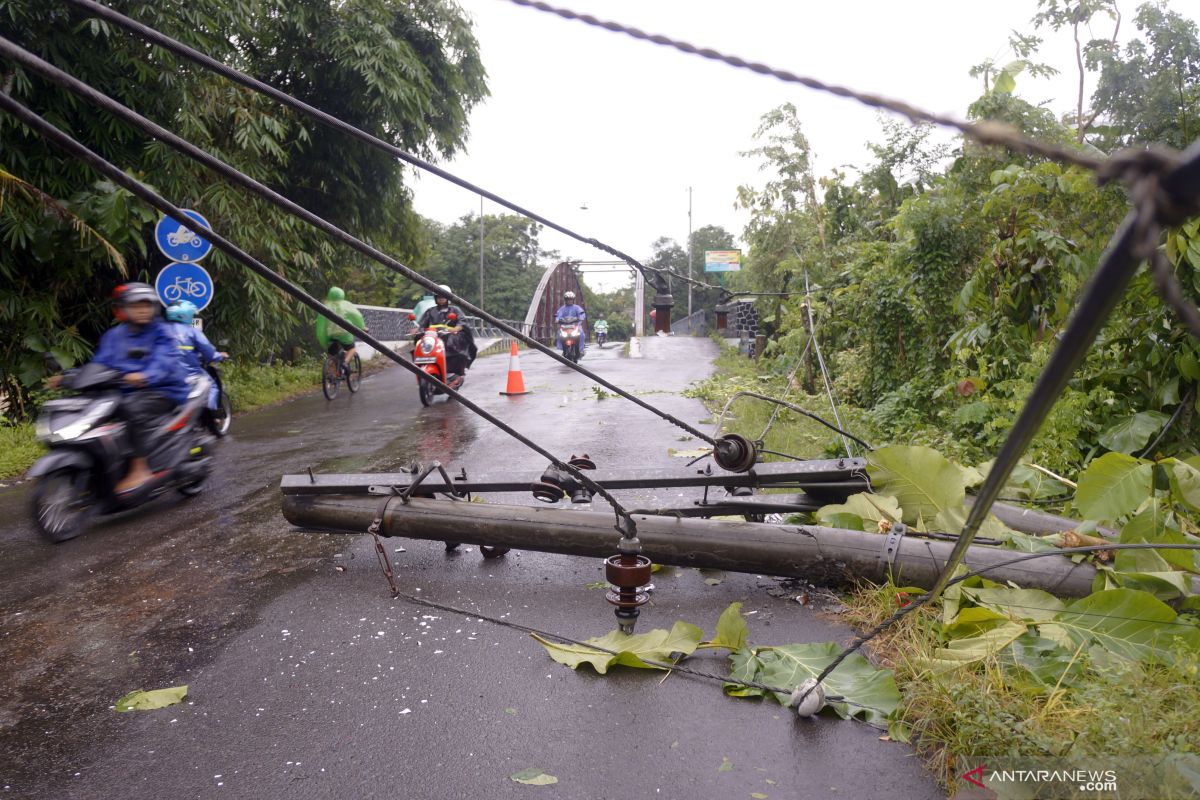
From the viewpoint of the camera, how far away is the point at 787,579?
14.4 feet

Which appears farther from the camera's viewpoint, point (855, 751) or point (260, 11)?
point (260, 11)

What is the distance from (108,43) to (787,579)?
10.4 meters

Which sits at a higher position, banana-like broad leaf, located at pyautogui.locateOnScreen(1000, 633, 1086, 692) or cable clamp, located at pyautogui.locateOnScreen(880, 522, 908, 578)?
cable clamp, located at pyautogui.locateOnScreen(880, 522, 908, 578)

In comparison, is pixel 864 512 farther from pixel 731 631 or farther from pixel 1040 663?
pixel 1040 663

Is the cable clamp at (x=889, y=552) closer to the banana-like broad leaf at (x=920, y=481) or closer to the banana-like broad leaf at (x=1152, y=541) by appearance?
the banana-like broad leaf at (x=920, y=481)

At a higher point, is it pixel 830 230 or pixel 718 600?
pixel 830 230

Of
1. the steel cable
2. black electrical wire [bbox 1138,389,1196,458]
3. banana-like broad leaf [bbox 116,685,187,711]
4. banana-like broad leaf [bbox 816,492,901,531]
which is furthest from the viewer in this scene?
black electrical wire [bbox 1138,389,1196,458]

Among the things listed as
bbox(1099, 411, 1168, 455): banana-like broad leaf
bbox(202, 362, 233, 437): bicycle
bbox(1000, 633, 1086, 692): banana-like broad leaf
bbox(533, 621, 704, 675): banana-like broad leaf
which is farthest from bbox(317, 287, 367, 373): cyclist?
bbox(1000, 633, 1086, 692): banana-like broad leaf

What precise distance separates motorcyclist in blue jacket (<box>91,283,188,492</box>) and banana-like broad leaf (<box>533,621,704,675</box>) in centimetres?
361

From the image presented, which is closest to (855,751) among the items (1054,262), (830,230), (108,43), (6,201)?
(1054,262)

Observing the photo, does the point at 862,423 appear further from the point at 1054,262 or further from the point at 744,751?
the point at 744,751

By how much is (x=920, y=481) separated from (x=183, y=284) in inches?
337

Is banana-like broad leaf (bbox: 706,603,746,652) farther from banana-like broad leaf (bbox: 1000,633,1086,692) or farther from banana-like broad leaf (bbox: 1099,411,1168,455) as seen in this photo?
banana-like broad leaf (bbox: 1099,411,1168,455)

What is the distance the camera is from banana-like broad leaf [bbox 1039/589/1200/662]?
2.87 meters
